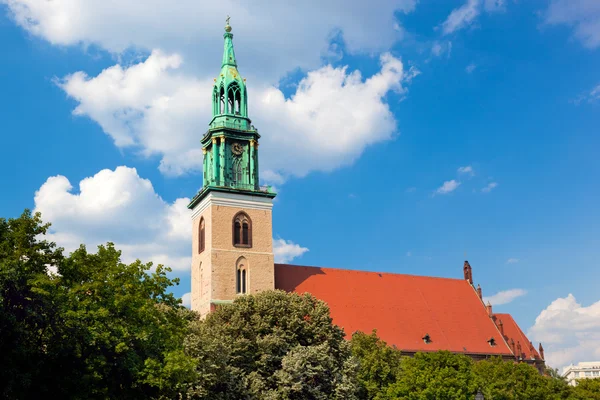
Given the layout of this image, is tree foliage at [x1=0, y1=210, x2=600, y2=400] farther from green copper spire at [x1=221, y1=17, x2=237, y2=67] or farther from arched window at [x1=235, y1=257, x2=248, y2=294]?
green copper spire at [x1=221, y1=17, x2=237, y2=67]

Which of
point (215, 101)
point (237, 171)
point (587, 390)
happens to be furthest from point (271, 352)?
point (587, 390)

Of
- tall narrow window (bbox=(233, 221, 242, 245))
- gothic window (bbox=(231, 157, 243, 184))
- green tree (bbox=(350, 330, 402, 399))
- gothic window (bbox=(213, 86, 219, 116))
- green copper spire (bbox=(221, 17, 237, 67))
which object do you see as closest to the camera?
green tree (bbox=(350, 330, 402, 399))

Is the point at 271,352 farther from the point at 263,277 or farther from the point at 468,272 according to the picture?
the point at 468,272

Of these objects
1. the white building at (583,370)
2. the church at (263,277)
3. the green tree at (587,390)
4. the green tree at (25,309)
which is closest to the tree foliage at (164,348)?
the green tree at (25,309)

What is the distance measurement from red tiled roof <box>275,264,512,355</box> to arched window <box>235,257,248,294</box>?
3.57m

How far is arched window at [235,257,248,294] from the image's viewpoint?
180ft

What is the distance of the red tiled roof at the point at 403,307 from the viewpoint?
194ft

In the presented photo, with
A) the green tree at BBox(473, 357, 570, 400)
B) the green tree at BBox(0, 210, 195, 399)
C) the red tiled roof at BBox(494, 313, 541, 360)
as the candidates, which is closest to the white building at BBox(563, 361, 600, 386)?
the red tiled roof at BBox(494, 313, 541, 360)

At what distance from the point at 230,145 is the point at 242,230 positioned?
7.54m

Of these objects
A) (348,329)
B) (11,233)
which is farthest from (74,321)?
(348,329)

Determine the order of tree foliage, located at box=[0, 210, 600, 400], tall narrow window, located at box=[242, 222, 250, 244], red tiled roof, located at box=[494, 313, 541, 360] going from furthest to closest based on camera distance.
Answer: red tiled roof, located at box=[494, 313, 541, 360] → tall narrow window, located at box=[242, 222, 250, 244] → tree foliage, located at box=[0, 210, 600, 400]

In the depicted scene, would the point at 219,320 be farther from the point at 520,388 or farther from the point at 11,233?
the point at 520,388

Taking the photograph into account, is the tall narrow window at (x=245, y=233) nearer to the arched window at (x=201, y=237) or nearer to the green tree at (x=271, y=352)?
the arched window at (x=201, y=237)

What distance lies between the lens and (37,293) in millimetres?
26781
